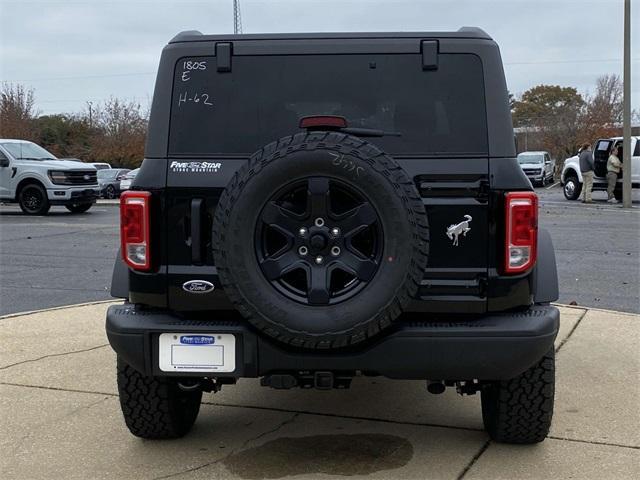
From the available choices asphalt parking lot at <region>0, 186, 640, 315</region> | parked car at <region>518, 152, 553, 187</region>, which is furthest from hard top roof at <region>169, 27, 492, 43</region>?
parked car at <region>518, 152, 553, 187</region>

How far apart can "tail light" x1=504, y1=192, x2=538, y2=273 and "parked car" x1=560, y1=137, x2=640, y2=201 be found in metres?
21.0

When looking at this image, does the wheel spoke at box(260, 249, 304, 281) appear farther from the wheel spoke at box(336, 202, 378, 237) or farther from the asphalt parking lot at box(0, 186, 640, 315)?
the asphalt parking lot at box(0, 186, 640, 315)

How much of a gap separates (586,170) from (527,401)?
66.6ft

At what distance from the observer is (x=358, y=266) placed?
3225mm

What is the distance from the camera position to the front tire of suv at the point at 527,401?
3.79 metres

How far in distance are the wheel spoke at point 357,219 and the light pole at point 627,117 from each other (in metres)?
19.5

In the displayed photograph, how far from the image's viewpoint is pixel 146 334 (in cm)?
349

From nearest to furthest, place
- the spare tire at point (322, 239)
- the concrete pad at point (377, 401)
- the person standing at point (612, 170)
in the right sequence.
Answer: the spare tire at point (322, 239)
the concrete pad at point (377, 401)
the person standing at point (612, 170)

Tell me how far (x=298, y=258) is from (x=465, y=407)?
1.92 m

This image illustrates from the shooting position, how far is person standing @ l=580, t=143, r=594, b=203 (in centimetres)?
2206

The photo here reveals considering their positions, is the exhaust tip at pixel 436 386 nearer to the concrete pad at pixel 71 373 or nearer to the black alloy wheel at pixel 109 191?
the concrete pad at pixel 71 373

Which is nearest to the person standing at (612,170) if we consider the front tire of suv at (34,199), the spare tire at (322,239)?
the front tire of suv at (34,199)

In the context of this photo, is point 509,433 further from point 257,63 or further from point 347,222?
point 257,63

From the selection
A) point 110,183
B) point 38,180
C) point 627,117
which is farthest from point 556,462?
point 110,183
